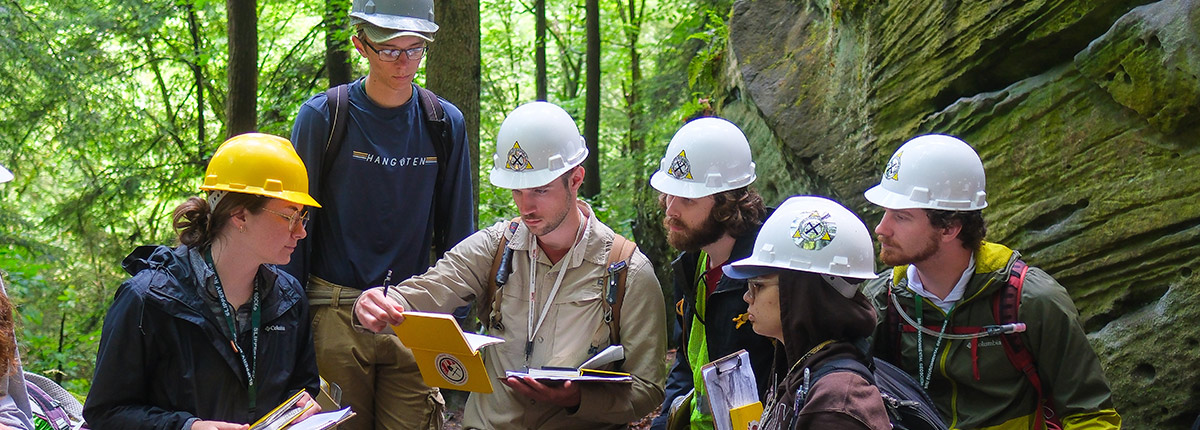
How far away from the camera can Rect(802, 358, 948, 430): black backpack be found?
9.39 ft

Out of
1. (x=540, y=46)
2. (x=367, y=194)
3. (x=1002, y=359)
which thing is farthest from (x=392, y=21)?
(x=540, y=46)

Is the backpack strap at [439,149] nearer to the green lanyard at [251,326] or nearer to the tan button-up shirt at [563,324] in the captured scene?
the tan button-up shirt at [563,324]

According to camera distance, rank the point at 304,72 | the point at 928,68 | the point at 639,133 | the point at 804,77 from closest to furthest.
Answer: the point at 928,68 → the point at 804,77 → the point at 304,72 → the point at 639,133

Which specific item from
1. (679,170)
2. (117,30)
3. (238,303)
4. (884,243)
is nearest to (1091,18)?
(884,243)

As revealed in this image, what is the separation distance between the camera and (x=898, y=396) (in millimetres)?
3035

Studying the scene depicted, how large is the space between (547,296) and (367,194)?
1168mm

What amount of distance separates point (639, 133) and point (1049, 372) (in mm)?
11419

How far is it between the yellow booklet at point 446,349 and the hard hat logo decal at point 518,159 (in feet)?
2.65

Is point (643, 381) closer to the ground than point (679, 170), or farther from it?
closer to the ground

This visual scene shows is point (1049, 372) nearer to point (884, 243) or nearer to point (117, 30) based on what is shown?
point (884, 243)

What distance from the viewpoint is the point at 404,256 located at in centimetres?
474

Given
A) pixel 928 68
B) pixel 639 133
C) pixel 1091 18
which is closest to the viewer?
pixel 1091 18

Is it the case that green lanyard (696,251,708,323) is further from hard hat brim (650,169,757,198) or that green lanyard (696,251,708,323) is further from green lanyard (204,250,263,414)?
green lanyard (204,250,263,414)

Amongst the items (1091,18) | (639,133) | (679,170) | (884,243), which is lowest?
(639,133)
